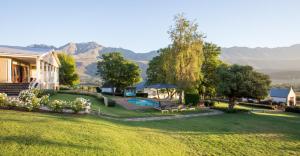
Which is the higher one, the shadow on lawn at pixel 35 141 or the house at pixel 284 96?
the shadow on lawn at pixel 35 141

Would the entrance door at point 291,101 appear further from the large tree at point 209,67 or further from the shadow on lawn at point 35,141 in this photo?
the shadow on lawn at point 35,141

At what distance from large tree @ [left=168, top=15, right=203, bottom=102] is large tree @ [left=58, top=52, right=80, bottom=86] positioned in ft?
108

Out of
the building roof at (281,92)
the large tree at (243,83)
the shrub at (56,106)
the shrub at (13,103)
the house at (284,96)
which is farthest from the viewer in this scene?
the building roof at (281,92)

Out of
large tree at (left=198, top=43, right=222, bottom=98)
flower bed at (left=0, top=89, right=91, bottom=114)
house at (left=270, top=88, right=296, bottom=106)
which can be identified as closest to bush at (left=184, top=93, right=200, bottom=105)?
large tree at (left=198, top=43, right=222, bottom=98)

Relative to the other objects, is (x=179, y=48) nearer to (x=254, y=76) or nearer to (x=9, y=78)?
(x=254, y=76)

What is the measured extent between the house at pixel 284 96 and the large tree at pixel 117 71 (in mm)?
40282

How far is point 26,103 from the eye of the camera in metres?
13.1

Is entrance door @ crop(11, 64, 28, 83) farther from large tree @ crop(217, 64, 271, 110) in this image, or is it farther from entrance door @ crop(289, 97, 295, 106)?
entrance door @ crop(289, 97, 295, 106)

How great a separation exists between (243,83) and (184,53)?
28.1ft

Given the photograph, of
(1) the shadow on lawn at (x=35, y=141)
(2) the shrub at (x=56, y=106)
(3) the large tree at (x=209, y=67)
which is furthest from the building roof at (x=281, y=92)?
(1) the shadow on lawn at (x=35, y=141)

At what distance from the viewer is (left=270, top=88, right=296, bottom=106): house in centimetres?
6109

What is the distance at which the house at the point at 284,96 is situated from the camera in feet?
200

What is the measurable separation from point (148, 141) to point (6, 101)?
872 cm

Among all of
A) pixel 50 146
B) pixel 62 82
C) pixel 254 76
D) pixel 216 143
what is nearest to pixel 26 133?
pixel 50 146
